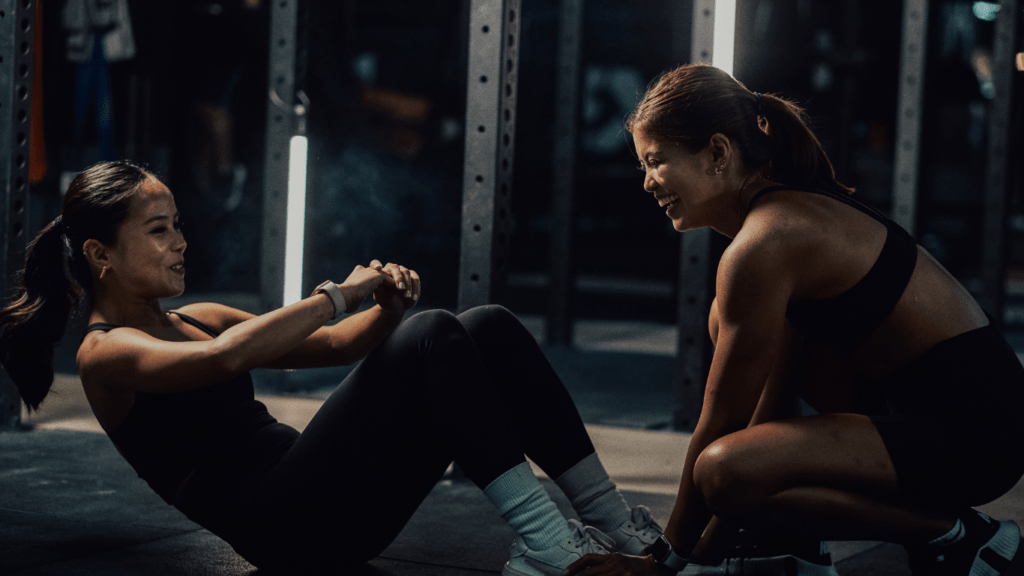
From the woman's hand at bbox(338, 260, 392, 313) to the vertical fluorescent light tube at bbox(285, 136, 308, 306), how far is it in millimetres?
1992

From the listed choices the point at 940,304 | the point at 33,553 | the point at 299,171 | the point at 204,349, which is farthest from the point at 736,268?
the point at 299,171

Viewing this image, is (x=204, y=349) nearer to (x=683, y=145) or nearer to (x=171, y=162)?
(x=683, y=145)

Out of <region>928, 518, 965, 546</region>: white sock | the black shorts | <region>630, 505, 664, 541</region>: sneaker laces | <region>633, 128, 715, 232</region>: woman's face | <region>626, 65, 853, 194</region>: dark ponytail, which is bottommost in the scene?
<region>630, 505, 664, 541</region>: sneaker laces

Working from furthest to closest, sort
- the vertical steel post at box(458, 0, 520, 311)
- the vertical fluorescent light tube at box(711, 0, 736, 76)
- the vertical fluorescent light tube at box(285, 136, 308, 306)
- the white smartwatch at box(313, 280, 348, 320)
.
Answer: the vertical fluorescent light tube at box(285, 136, 308, 306)
the vertical fluorescent light tube at box(711, 0, 736, 76)
the vertical steel post at box(458, 0, 520, 311)
the white smartwatch at box(313, 280, 348, 320)

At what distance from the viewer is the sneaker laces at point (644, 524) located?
1.93m

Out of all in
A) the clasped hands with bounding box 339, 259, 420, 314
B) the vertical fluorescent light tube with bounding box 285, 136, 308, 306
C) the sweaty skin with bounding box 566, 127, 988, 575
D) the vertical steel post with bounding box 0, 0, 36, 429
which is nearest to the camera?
the sweaty skin with bounding box 566, 127, 988, 575

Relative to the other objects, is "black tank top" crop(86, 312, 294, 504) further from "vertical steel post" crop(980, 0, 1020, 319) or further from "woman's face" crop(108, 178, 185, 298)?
"vertical steel post" crop(980, 0, 1020, 319)

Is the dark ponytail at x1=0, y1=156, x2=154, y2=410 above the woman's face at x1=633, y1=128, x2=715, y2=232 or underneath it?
underneath

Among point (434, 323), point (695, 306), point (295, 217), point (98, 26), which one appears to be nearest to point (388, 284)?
point (434, 323)

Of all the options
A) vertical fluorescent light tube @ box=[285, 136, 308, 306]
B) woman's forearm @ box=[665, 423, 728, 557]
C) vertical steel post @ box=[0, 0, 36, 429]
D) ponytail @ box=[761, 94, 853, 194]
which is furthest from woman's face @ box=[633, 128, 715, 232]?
vertical fluorescent light tube @ box=[285, 136, 308, 306]

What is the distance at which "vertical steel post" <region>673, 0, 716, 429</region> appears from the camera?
10.7ft

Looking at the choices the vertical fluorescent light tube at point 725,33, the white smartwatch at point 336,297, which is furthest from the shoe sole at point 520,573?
the vertical fluorescent light tube at point 725,33

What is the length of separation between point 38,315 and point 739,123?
1.27 m

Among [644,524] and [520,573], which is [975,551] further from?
[520,573]
